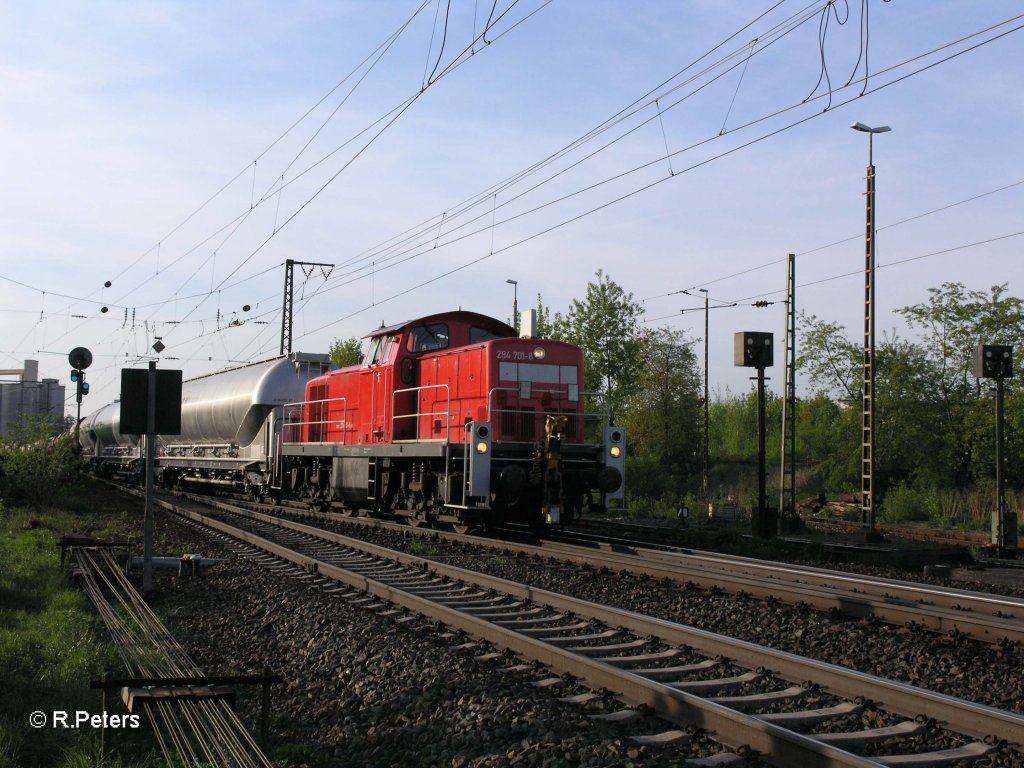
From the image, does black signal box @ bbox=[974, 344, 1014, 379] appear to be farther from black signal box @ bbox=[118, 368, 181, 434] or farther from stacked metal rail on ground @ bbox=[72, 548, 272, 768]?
stacked metal rail on ground @ bbox=[72, 548, 272, 768]

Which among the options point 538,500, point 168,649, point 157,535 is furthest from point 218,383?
point 168,649

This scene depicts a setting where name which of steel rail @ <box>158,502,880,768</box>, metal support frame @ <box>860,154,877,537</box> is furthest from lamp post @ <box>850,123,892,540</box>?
steel rail @ <box>158,502,880,768</box>

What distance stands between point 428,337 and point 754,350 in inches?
241

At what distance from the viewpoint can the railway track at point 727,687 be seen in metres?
4.75

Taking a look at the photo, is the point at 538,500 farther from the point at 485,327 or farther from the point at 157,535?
the point at 157,535

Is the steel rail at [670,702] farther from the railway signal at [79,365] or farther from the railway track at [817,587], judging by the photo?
the railway signal at [79,365]

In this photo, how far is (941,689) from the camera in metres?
5.97

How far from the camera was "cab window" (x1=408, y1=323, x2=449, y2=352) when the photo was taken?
16.8m

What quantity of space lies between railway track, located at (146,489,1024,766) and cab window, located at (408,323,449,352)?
24.6 feet

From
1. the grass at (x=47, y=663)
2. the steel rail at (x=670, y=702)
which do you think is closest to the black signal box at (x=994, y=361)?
the steel rail at (x=670, y=702)

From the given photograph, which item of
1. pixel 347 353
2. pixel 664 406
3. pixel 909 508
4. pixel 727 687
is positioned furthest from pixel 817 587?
pixel 347 353

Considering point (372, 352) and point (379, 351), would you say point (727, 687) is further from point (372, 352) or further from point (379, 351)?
point (372, 352)

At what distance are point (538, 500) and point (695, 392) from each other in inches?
825

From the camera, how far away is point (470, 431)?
1361 cm
